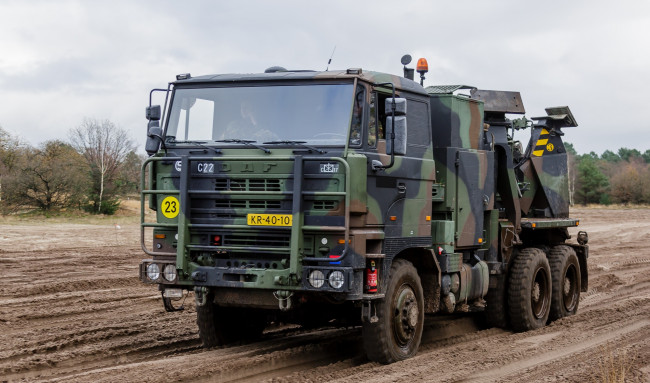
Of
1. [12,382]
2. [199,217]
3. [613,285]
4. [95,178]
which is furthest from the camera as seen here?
[95,178]

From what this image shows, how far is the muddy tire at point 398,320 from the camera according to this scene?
8891mm

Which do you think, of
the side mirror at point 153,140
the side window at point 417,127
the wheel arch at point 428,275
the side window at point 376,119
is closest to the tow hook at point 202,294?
the side mirror at point 153,140

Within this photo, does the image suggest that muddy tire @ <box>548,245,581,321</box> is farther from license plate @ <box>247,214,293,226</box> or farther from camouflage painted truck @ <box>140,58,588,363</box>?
license plate @ <box>247,214,293,226</box>

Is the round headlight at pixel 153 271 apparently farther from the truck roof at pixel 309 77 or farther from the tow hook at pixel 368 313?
the tow hook at pixel 368 313

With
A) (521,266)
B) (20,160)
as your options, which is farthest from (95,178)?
(521,266)

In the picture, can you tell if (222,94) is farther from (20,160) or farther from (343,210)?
(20,160)

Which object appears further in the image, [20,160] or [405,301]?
[20,160]

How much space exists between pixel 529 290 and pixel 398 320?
149 inches

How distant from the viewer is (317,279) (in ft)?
27.4

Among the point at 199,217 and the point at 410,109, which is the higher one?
the point at 410,109

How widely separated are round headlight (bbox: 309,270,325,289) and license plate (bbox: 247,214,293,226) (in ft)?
1.82

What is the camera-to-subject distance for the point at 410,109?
9.50 meters

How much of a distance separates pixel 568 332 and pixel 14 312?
7.93m

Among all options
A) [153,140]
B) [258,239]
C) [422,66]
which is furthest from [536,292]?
[153,140]
